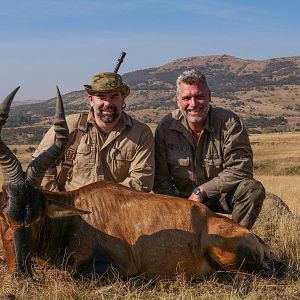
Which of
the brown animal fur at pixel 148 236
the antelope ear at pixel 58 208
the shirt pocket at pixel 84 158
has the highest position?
the shirt pocket at pixel 84 158

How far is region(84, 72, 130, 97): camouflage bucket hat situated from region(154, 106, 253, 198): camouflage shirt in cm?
111

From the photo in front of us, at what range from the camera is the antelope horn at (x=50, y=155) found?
5988mm

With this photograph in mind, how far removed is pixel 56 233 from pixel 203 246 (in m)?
1.79

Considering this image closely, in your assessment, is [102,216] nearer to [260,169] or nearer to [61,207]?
[61,207]

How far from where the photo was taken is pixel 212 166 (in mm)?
8656

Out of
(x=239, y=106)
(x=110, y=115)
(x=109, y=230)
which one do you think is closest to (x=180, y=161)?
(x=110, y=115)

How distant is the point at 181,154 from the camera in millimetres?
8672

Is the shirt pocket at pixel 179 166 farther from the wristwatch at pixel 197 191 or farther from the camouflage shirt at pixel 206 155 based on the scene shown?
the wristwatch at pixel 197 191

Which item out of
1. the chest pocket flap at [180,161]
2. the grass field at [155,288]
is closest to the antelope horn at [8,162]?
the grass field at [155,288]

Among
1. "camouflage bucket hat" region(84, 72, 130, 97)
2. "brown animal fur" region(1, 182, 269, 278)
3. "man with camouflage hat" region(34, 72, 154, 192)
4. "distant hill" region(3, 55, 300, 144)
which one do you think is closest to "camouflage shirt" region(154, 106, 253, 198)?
"man with camouflage hat" region(34, 72, 154, 192)

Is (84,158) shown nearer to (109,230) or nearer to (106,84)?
(106,84)

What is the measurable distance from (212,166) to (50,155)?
323 cm

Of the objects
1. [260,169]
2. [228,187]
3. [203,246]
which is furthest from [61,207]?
[260,169]

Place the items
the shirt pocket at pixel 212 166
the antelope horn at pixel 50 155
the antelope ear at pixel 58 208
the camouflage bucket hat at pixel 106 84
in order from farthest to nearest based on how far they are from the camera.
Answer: the shirt pocket at pixel 212 166 < the camouflage bucket hat at pixel 106 84 < the antelope ear at pixel 58 208 < the antelope horn at pixel 50 155
